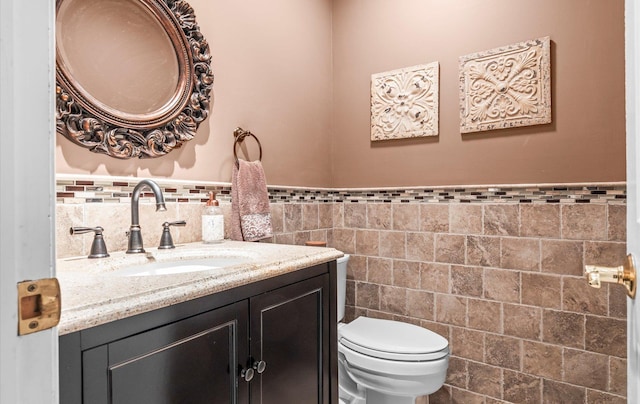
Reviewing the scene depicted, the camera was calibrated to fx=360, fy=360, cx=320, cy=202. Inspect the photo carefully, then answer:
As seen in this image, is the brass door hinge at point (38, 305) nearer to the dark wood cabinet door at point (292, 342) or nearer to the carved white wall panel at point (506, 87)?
the dark wood cabinet door at point (292, 342)

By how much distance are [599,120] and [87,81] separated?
2.08 m

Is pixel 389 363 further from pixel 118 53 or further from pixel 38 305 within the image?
pixel 118 53

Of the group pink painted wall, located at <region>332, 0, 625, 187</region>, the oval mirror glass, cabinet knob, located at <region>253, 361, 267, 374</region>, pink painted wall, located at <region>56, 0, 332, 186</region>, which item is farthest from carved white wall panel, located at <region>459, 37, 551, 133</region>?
cabinet knob, located at <region>253, 361, 267, 374</region>

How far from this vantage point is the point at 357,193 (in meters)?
2.30

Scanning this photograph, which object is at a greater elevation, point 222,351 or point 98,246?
point 98,246

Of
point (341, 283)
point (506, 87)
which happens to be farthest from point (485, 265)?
point (506, 87)

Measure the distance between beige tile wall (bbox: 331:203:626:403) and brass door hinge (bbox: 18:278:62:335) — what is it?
1.85 metres

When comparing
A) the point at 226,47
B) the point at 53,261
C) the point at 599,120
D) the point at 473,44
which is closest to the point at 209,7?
the point at 226,47

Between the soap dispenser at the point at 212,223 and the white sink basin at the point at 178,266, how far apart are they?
0.16 m

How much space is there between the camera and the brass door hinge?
0.40m

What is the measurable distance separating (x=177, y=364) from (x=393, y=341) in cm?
114

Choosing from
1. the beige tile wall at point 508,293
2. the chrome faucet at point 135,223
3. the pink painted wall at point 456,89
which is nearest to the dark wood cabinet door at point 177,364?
the chrome faucet at point 135,223

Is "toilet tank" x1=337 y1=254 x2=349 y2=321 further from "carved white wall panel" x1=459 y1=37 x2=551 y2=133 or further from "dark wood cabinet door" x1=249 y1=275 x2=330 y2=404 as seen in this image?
"carved white wall panel" x1=459 y1=37 x2=551 y2=133

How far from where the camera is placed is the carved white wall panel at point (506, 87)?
175 centimetres
